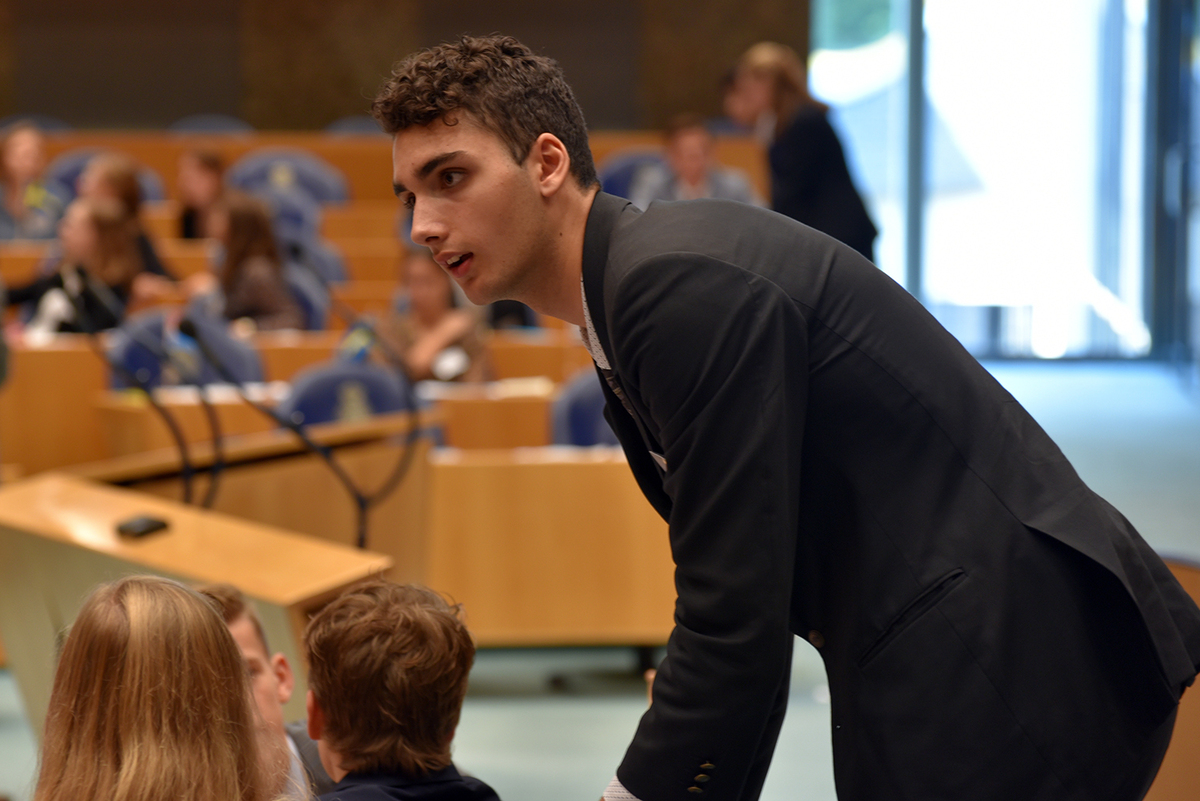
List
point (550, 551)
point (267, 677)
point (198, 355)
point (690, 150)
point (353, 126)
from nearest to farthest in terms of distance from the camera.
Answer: point (267, 677) < point (550, 551) < point (198, 355) < point (690, 150) < point (353, 126)

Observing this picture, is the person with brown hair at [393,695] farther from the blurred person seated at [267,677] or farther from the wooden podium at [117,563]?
the wooden podium at [117,563]

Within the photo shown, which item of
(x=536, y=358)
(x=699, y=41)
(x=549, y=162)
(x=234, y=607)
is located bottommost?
(x=536, y=358)

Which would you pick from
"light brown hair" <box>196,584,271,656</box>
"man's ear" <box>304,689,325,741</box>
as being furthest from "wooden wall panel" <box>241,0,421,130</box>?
"man's ear" <box>304,689,325,741</box>

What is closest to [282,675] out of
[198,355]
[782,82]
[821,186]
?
[821,186]

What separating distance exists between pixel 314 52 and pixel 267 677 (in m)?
8.46

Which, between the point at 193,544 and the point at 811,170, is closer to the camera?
the point at 193,544

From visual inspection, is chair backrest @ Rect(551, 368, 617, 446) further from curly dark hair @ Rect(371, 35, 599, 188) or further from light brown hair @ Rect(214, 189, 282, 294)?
curly dark hair @ Rect(371, 35, 599, 188)

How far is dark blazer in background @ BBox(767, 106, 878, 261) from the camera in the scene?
4016 millimetres

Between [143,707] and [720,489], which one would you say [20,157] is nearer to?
[143,707]

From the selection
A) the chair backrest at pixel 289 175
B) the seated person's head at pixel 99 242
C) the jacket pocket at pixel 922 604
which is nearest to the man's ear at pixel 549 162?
the jacket pocket at pixel 922 604

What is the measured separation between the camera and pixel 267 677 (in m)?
1.69

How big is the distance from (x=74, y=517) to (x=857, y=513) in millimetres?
1822

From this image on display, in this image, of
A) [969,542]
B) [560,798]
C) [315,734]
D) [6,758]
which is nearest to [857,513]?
[969,542]

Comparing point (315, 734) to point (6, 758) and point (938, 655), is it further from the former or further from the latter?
point (6, 758)
